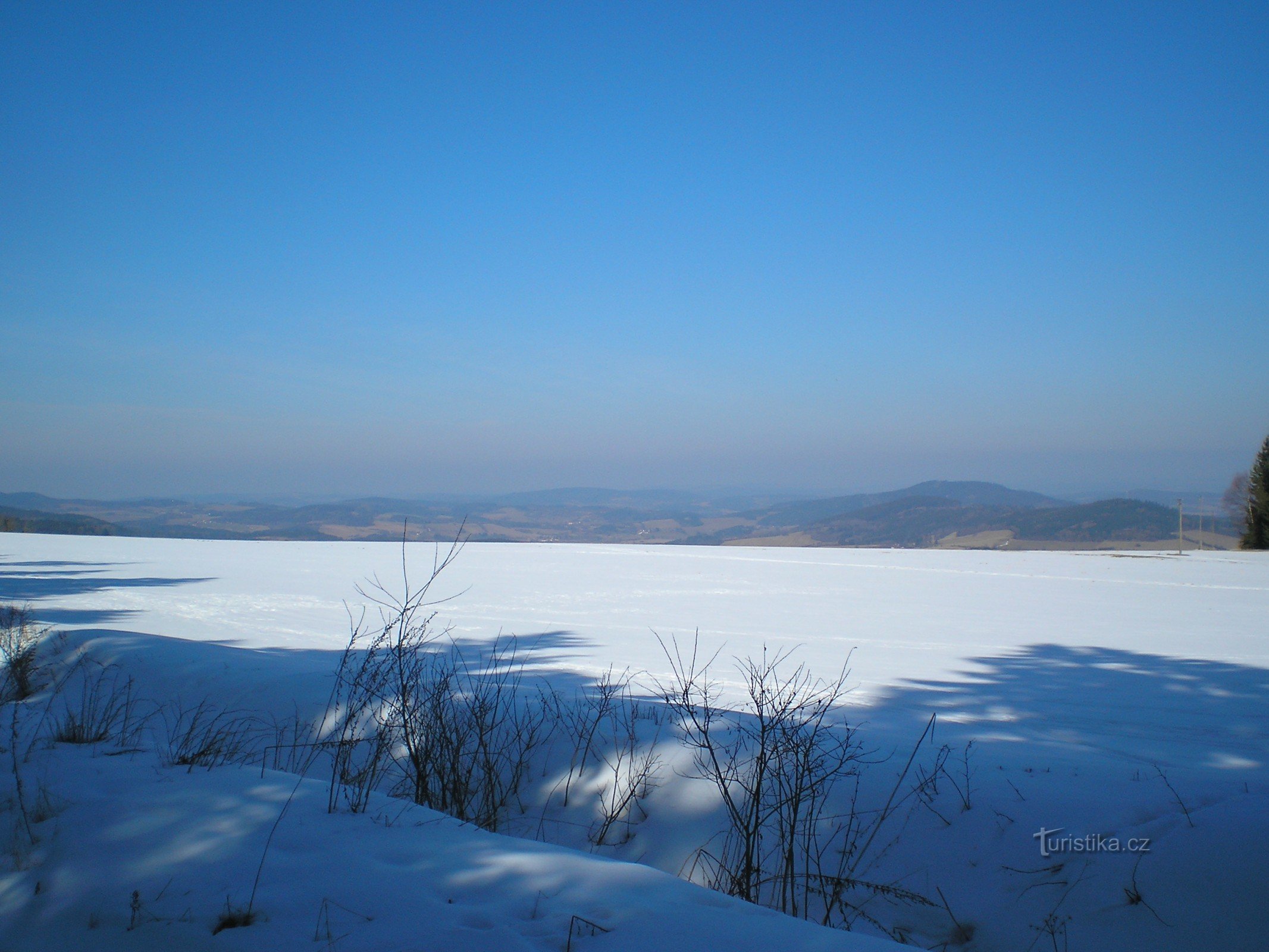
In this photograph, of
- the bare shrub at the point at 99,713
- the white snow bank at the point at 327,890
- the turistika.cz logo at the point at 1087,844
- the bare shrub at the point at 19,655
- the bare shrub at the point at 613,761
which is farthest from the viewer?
the bare shrub at the point at 19,655

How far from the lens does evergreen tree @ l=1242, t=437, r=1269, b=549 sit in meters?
30.8

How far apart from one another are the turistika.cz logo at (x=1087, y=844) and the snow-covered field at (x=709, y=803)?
0.10ft

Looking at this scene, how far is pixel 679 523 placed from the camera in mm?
51312

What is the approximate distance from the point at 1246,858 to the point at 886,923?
138 centimetres

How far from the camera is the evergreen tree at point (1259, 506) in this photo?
30828 mm

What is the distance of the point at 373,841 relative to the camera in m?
2.57

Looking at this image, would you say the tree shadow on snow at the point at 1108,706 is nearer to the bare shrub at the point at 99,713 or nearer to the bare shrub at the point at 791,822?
the bare shrub at the point at 791,822

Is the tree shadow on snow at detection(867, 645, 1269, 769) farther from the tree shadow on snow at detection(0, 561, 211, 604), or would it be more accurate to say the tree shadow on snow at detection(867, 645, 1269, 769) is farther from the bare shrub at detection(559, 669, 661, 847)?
the tree shadow on snow at detection(0, 561, 211, 604)

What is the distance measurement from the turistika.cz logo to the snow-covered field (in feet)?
0.10

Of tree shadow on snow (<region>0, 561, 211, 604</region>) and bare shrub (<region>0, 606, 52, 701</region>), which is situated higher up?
bare shrub (<region>0, 606, 52, 701</region>)

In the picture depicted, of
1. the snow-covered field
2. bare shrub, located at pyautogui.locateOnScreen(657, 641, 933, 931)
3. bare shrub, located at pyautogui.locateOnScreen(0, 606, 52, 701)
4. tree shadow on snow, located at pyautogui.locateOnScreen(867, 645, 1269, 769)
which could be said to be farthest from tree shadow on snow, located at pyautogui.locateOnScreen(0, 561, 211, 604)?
tree shadow on snow, located at pyautogui.locateOnScreen(867, 645, 1269, 769)

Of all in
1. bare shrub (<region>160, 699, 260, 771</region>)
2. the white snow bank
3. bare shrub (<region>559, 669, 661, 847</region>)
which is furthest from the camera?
bare shrub (<region>559, 669, 661, 847</region>)

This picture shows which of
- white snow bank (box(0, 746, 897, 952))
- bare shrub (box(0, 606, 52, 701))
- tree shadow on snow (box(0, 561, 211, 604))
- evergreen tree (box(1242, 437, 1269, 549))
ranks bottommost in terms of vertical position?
tree shadow on snow (box(0, 561, 211, 604))

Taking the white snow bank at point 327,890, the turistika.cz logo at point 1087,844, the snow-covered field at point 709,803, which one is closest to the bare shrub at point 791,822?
the snow-covered field at point 709,803
